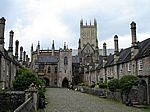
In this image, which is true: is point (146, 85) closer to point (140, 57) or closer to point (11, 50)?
point (140, 57)

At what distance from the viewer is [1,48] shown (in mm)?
35219


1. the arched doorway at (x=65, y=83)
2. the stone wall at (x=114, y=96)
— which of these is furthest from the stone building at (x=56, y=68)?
the stone wall at (x=114, y=96)

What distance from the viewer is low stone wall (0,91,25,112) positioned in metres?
23.6

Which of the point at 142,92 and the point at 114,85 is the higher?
the point at 114,85

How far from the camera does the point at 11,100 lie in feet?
78.7

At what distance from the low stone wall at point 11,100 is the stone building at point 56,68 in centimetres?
6296

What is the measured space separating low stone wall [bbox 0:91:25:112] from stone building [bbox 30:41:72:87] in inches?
2479

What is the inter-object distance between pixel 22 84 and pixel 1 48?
884 centimetres

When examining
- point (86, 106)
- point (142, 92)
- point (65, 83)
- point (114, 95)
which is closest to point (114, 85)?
point (114, 95)

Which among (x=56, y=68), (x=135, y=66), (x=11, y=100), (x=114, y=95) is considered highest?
(x=56, y=68)

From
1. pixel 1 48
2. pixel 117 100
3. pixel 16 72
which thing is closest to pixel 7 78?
pixel 1 48

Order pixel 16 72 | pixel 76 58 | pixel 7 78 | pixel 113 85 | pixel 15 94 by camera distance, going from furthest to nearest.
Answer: pixel 76 58
pixel 16 72
pixel 7 78
pixel 113 85
pixel 15 94

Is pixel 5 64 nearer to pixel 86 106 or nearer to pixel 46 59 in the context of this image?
pixel 86 106

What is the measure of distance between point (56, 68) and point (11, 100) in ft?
222
